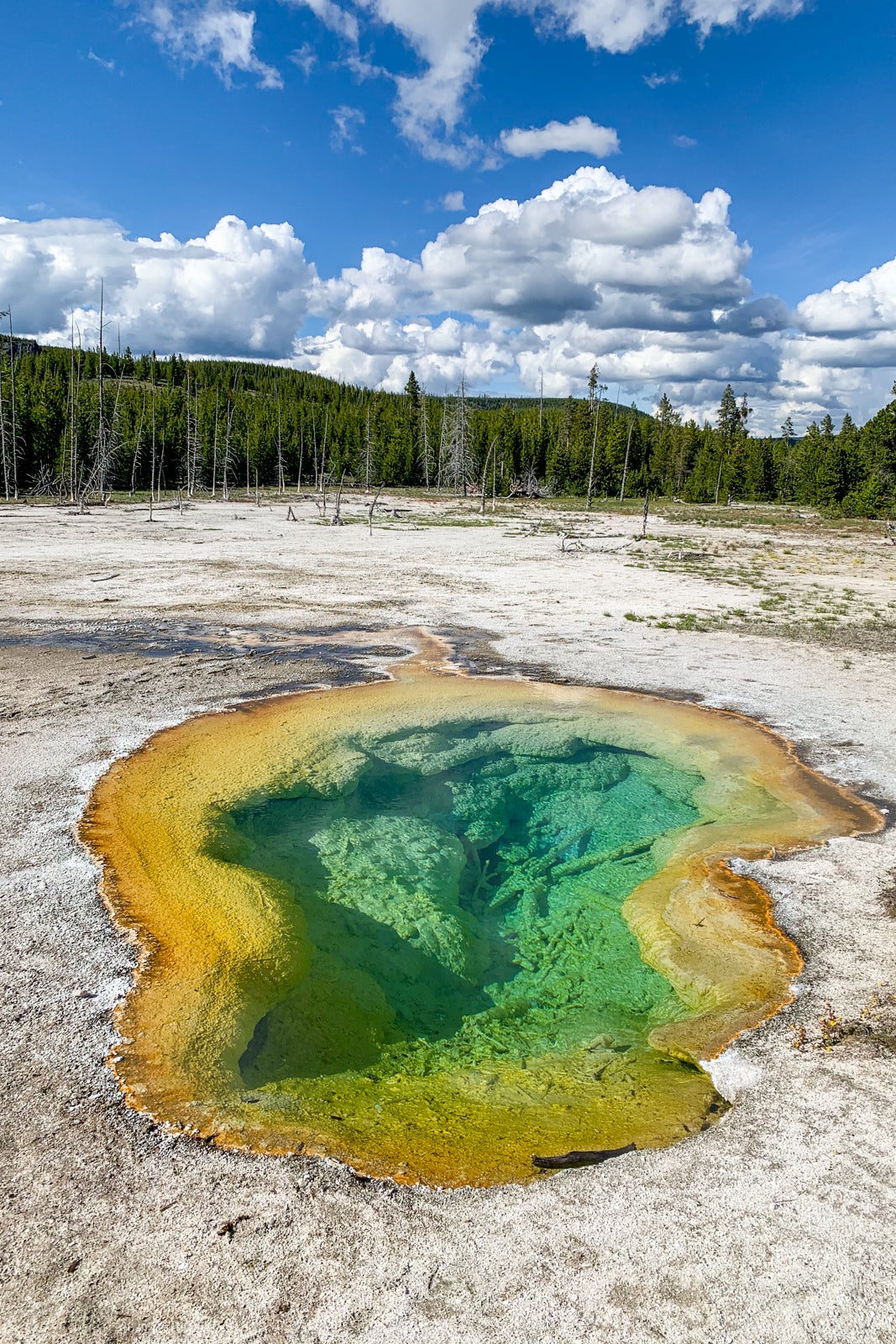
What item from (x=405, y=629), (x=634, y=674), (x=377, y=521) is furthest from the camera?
(x=377, y=521)

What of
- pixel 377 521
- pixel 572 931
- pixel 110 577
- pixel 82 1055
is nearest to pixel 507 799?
pixel 572 931

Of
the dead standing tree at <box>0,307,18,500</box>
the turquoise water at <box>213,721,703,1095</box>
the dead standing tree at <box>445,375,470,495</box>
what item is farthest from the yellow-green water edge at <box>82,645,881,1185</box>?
the dead standing tree at <box>445,375,470,495</box>

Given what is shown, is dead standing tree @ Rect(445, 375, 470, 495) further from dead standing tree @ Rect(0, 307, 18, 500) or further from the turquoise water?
the turquoise water

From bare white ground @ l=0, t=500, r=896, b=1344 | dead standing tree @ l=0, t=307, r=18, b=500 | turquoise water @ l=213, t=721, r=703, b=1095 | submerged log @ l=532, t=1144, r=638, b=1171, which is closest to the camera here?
bare white ground @ l=0, t=500, r=896, b=1344

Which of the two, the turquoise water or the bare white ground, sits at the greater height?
the bare white ground

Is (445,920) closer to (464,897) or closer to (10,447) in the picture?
(464,897)

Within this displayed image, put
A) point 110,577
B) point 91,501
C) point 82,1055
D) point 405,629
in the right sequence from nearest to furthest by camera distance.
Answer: point 82,1055 < point 405,629 < point 110,577 < point 91,501

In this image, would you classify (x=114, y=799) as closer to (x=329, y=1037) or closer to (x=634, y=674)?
(x=329, y=1037)
